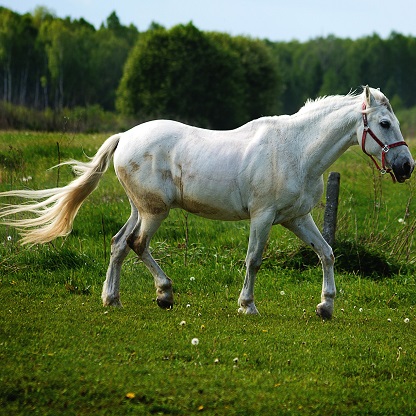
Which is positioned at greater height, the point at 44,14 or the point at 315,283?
the point at 44,14

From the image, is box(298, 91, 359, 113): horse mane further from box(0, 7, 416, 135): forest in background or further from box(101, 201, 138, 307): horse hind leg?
box(0, 7, 416, 135): forest in background

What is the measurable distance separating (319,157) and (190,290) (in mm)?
2804

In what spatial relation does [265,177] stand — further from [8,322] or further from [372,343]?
[8,322]

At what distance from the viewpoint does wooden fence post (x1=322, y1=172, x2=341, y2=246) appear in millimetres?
11504

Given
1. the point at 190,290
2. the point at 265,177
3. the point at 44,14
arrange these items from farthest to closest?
the point at 44,14 < the point at 190,290 < the point at 265,177

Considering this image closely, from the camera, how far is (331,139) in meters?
8.38

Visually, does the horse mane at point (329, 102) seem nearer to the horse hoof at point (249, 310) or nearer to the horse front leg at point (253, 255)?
A: the horse front leg at point (253, 255)

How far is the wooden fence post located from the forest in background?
46.5 ft

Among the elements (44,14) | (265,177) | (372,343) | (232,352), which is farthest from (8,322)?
(44,14)

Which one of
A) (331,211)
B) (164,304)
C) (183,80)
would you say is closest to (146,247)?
(164,304)

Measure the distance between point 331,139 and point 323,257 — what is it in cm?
130

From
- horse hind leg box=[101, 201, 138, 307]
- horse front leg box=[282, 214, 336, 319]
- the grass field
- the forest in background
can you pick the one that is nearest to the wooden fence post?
the grass field

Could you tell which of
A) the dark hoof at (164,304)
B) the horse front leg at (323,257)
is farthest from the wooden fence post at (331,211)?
the dark hoof at (164,304)

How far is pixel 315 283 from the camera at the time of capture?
35.8 feet
